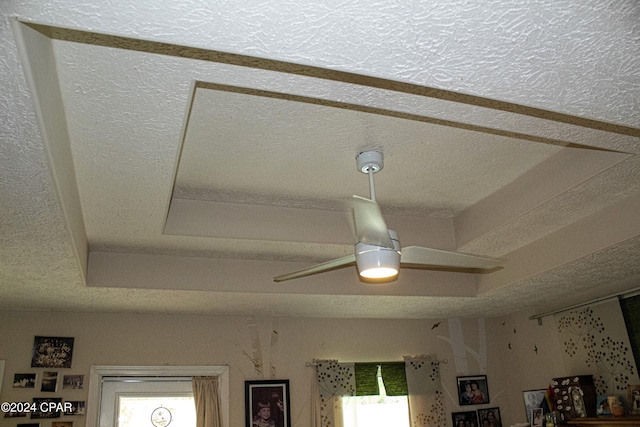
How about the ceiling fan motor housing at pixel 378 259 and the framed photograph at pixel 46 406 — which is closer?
the ceiling fan motor housing at pixel 378 259

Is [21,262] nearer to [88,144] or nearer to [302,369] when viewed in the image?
[88,144]

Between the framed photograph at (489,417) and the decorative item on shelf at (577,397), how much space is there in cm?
80

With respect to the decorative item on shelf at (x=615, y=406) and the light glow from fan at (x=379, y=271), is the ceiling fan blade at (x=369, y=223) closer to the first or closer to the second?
the light glow from fan at (x=379, y=271)

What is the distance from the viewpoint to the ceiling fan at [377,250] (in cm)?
235

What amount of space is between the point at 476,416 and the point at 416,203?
8.20 feet

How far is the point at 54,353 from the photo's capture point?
417cm

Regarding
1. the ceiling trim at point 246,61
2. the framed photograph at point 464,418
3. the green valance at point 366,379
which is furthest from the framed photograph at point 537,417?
the ceiling trim at point 246,61

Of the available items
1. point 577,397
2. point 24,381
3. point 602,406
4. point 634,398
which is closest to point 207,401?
point 24,381

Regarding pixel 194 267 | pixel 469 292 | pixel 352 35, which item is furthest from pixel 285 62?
pixel 469 292

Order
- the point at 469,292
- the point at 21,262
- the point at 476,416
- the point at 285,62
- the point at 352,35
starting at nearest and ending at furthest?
the point at 352,35, the point at 285,62, the point at 21,262, the point at 469,292, the point at 476,416

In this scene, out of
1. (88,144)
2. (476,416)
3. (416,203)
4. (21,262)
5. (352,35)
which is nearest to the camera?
(352,35)

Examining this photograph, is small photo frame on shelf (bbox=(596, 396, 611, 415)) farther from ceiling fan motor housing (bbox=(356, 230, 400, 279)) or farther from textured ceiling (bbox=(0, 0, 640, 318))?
ceiling fan motor housing (bbox=(356, 230, 400, 279))

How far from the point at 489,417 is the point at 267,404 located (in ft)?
6.84

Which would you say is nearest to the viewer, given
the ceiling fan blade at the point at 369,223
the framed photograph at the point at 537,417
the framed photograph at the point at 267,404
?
the ceiling fan blade at the point at 369,223
